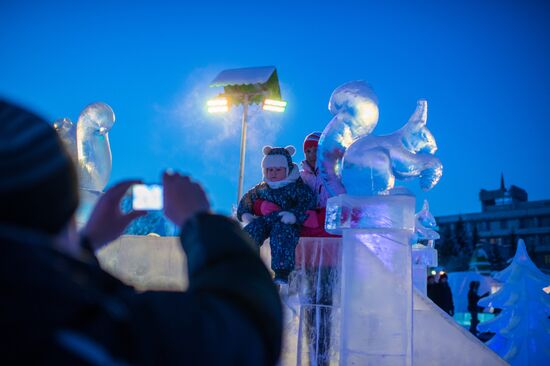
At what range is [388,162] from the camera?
3180 mm

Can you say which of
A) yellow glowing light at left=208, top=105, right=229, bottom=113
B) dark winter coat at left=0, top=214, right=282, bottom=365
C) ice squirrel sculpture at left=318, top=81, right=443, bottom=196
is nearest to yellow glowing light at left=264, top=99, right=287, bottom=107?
yellow glowing light at left=208, top=105, right=229, bottom=113

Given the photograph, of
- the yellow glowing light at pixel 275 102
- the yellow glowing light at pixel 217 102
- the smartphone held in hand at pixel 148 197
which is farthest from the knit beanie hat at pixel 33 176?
the yellow glowing light at pixel 217 102

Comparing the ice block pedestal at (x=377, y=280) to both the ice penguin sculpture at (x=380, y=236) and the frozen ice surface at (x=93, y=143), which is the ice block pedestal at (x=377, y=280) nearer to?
the ice penguin sculpture at (x=380, y=236)

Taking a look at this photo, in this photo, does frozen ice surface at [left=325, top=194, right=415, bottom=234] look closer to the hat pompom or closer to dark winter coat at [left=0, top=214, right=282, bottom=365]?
the hat pompom

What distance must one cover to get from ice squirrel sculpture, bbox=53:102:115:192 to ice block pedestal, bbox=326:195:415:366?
3517mm

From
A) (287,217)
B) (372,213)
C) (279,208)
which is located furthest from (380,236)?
(279,208)

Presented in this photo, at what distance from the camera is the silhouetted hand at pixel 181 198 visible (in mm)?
989

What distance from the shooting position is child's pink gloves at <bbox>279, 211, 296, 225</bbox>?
379cm

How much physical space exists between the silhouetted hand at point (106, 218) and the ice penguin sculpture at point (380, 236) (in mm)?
2102

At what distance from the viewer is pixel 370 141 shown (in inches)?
127

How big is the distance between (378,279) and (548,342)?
598 cm

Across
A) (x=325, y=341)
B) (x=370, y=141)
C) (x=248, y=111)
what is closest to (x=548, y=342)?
(x=325, y=341)

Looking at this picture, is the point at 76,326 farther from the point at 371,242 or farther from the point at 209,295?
the point at 371,242

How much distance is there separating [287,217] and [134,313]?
3.13 m
